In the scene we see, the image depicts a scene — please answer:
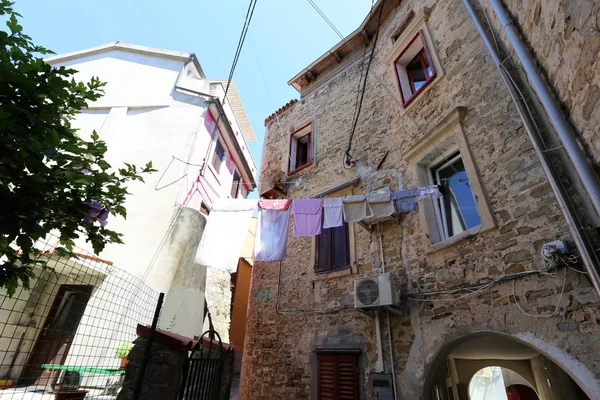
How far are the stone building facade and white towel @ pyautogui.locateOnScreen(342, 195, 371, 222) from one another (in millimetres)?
892

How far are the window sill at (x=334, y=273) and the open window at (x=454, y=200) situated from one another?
1.84m

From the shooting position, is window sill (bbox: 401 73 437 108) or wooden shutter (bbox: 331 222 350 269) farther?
wooden shutter (bbox: 331 222 350 269)

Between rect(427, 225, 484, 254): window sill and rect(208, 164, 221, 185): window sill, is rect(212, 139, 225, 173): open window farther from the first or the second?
rect(427, 225, 484, 254): window sill

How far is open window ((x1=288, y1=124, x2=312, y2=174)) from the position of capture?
29.5 feet

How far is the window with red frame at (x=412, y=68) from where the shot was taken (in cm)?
638

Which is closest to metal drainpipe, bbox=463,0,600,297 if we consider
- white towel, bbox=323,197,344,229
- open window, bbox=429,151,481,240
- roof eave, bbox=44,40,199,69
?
open window, bbox=429,151,481,240

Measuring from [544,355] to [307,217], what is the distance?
3567 mm

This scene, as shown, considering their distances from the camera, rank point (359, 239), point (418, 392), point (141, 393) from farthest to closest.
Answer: point (359, 239) < point (418, 392) < point (141, 393)

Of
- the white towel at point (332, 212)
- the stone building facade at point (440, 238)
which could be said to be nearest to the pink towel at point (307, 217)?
the white towel at point (332, 212)

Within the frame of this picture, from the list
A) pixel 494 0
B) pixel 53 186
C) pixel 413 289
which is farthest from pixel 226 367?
pixel 494 0

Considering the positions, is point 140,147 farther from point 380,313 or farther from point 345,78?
point 380,313

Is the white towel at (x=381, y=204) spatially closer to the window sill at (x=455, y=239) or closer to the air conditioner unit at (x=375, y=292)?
the window sill at (x=455, y=239)

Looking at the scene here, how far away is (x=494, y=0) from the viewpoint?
387 cm

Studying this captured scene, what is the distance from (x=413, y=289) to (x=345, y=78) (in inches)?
252
